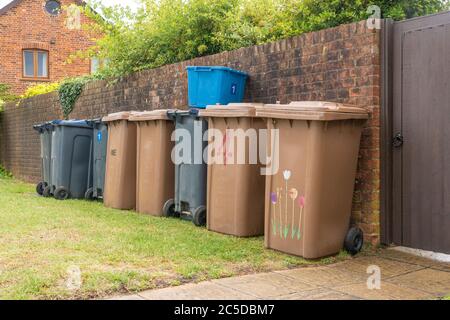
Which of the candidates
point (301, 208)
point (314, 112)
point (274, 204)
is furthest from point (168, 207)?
point (314, 112)

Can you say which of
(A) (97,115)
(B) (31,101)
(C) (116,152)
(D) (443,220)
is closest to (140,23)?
(A) (97,115)

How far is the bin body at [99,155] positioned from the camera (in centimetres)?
895

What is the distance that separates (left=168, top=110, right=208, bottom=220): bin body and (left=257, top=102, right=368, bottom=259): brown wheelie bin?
60.2 inches

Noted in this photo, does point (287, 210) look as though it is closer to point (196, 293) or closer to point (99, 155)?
point (196, 293)

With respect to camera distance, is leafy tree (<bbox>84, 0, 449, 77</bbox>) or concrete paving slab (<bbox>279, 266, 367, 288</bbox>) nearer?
concrete paving slab (<bbox>279, 266, 367, 288</bbox>)

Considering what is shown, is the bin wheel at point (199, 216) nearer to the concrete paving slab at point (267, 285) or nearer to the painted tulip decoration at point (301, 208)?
the painted tulip decoration at point (301, 208)

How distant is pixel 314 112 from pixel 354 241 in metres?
1.33

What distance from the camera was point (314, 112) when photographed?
4.82 metres

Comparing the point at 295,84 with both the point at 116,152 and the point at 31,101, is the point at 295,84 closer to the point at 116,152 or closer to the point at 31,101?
the point at 116,152

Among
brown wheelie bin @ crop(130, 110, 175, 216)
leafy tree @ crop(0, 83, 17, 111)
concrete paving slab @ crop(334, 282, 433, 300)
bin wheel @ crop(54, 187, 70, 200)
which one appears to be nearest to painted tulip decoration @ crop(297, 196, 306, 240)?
concrete paving slab @ crop(334, 282, 433, 300)

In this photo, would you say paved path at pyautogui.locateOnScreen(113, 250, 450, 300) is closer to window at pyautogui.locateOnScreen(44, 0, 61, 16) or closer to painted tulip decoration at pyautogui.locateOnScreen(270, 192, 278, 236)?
painted tulip decoration at pyautogui.locateOnScreen(270, 192, 278, 236)

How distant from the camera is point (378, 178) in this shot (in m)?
5.46

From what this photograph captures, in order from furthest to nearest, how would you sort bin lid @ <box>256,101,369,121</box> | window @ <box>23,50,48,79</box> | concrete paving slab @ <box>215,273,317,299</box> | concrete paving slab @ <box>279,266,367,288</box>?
window @ <box>23,50,48,79</box> < bin lid @ <box>256,101,369,121</box> < concrete paving slab @ <box>279,266,367,288</box> < concrete paving slab @ <box>215,273,317,299</box>

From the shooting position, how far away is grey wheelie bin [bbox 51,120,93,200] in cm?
942
